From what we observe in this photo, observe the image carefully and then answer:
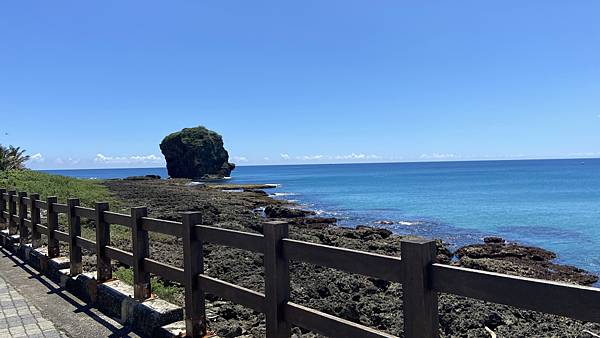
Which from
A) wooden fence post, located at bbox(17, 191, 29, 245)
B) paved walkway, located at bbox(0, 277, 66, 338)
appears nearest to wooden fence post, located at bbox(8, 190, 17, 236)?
wooden fence post, located at bbox(17, 191, 29, 245)

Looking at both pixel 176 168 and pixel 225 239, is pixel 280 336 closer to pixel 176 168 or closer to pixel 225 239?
pixel 225 239

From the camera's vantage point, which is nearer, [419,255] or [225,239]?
[419,255]

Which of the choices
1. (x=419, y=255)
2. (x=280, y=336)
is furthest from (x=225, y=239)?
(x=419, y=255)

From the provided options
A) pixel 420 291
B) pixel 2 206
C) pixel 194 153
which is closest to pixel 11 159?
pixel 2 206

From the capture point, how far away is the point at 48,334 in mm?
6133

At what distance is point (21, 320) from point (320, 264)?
4.97 meters

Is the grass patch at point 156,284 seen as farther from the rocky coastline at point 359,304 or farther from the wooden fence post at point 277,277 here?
the wooden fence post at point 277,277

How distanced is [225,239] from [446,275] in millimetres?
2666

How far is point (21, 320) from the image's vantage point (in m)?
6.71

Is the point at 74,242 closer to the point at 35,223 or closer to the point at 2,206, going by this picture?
the point at 35,223

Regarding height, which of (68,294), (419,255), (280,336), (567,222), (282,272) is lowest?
(567,222)

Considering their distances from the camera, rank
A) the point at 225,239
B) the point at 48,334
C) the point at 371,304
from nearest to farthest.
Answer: the point at 225,239
the point at 48,334
the point at 371,304

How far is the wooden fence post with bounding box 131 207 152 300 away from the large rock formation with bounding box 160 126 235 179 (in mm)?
110313

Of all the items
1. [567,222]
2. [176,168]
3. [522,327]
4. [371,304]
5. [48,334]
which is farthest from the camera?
[176,168]
